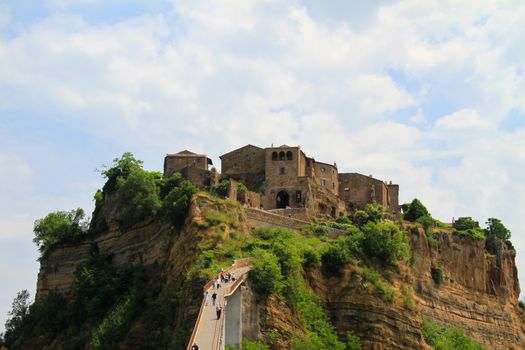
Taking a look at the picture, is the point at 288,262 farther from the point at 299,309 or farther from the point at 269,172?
the point at 269,172

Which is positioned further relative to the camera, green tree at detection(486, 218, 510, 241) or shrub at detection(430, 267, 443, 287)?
green tree at detection(486, 218, 510, 241)

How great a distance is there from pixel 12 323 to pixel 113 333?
2332 cm

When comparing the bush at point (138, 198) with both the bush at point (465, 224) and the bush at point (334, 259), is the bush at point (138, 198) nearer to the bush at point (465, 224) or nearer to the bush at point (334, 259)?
the bush at point (334, 259)

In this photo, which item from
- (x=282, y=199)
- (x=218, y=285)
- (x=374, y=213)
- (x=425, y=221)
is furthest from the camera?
(x=425, y=221)

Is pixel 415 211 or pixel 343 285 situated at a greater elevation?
pixel 415 211

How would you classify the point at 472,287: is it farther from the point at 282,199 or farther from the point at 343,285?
the point at 343,285

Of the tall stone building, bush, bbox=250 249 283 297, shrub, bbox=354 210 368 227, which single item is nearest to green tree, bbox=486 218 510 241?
the tall stone building

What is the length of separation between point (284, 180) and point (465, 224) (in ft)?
63.4

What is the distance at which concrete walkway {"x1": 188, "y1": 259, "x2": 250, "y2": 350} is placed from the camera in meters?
36.3

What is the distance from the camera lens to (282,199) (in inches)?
2842

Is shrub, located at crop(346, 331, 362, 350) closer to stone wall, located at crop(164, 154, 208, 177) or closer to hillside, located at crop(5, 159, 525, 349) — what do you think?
hillside, located at crop(5, 159, 525, 349)

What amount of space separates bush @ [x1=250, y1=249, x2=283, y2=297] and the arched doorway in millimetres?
22316

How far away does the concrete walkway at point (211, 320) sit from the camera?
119 ft

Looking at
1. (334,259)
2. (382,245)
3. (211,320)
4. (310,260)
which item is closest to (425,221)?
(382,245)
